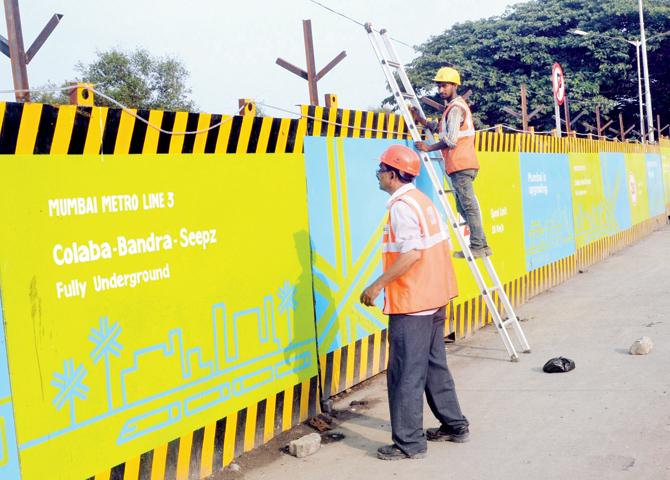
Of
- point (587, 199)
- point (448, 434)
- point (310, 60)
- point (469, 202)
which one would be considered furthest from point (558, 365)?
point (587, 199)

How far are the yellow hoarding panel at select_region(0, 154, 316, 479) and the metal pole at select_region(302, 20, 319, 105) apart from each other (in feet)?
2.95

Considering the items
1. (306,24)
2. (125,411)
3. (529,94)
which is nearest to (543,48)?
(529,94)

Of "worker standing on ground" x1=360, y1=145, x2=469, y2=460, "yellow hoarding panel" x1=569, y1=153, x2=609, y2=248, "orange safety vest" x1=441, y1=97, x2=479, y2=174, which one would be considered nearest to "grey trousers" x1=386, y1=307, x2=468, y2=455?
"worker standing on ground" x1=360, y1=145, x2=469, y2=460

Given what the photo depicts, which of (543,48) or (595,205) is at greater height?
(543,48)

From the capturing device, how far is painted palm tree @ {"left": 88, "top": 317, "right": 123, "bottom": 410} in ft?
14.5

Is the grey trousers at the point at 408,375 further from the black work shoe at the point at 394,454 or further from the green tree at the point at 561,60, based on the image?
the green tree at the point at 561,60

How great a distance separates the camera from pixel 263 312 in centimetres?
582

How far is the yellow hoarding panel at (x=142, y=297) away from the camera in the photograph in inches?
159

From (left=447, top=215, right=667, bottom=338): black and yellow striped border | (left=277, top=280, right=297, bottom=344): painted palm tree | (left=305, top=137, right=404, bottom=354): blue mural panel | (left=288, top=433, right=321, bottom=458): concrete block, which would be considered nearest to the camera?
(left=288, top=433, right=321, bottom=458): concrete block

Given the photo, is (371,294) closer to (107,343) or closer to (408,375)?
(408,375)

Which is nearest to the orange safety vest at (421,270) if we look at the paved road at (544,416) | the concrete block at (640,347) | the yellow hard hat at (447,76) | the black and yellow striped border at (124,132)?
the paved road at (544,416)

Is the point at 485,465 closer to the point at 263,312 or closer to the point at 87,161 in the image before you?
the point at 263,312

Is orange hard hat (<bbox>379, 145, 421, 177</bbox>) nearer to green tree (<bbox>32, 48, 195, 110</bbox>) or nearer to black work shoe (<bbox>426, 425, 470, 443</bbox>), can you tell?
black work shoe (<bbox>426, 425, 470, 443</bbox>)

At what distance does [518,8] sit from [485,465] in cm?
5249
